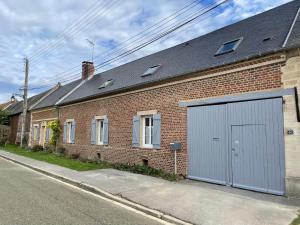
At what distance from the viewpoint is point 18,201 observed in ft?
23.0

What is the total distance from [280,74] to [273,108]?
0.98 meters

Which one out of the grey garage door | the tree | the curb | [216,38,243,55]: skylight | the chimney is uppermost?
the chimney

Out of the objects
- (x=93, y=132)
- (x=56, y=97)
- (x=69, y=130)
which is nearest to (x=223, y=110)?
(x=93, y=132)

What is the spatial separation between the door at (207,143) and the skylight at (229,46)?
92.7 inches

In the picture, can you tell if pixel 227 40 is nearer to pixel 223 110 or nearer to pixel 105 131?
pixel 223 110

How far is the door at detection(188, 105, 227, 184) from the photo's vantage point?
9.45 m

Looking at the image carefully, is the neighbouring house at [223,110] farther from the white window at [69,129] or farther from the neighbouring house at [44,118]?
the neighbouring house at [44,118]

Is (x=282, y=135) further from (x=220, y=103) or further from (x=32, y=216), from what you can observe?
(x=32, y=216)

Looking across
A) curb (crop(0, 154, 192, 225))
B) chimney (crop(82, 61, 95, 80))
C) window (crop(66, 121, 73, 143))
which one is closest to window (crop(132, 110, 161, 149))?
curb (crop(0, 154, 192, 225))

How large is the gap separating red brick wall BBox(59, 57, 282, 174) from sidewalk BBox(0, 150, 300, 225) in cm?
172

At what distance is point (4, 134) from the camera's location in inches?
1430

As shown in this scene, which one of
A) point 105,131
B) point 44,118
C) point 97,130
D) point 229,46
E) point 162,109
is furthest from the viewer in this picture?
point 44,118

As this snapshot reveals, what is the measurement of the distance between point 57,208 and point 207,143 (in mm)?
5473

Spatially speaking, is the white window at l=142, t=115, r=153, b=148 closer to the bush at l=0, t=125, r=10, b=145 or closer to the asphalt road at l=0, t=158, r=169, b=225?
the asphalt road at l=0, t=158, r=169, b=225
